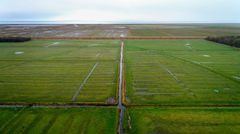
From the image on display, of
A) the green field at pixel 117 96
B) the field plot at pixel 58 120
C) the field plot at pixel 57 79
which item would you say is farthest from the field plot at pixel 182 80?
the field plot at pixel 58 120

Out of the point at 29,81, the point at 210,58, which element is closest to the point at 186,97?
the point at 29,81

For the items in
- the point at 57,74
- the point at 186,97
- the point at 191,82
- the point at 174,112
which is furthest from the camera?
the point at 57,74

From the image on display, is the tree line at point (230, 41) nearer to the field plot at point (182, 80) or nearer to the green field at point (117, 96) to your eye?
the field plot at point (182, 80)

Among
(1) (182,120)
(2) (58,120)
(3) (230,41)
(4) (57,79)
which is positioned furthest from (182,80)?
(3) (230,41)

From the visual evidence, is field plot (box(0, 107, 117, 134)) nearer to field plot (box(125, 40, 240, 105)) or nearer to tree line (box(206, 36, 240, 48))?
field plot (box(125, 40, 240, 105))

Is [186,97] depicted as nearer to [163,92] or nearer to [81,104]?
[163,92]

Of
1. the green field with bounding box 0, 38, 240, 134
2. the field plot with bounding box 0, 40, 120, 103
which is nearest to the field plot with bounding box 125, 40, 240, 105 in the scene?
the green field with bounding box 0, 38, 240, 134

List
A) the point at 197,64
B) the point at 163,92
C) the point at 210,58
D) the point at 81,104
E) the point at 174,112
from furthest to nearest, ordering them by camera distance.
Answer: the point at 210,58 < the point at 197,64 < the point at 163,92 < the point at 81,104 < the point at 174,112
